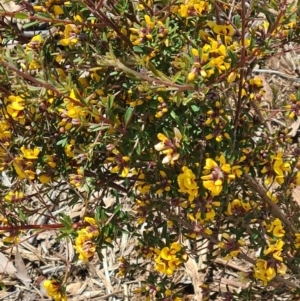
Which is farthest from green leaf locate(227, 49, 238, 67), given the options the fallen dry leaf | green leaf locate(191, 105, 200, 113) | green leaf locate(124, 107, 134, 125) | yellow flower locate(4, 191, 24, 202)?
the fallen dry leaf

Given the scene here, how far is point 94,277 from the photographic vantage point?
318 cm

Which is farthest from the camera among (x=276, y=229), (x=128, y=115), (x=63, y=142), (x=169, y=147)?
(x=276, y=229)

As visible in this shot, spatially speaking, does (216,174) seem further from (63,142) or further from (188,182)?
(63,142)

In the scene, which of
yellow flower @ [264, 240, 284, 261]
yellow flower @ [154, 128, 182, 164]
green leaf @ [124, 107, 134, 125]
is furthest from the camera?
yellow flower @ [264, 240, 284, 261]

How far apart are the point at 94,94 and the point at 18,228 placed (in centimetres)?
49

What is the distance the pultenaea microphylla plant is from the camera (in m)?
1.59

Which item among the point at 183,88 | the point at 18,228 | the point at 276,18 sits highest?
the point at 276,18

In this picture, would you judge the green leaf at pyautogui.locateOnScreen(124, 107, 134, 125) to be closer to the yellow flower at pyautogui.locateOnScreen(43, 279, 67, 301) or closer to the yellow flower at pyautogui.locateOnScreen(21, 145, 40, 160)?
the yellow flower at pyautogui.locateOnScreen(21, 145, 40, 160)

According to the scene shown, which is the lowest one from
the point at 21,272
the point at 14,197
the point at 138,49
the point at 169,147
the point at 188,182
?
the point at 21,272

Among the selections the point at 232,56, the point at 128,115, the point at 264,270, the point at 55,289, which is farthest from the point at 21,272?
the point at 232,56

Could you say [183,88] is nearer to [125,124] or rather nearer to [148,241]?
[125,124]

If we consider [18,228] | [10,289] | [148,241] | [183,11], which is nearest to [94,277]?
[10,289]

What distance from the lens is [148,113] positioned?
67.7 inches

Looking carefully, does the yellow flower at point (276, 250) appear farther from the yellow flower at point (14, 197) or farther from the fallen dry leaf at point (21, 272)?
the fallen dry leaf at point (21, 272)
